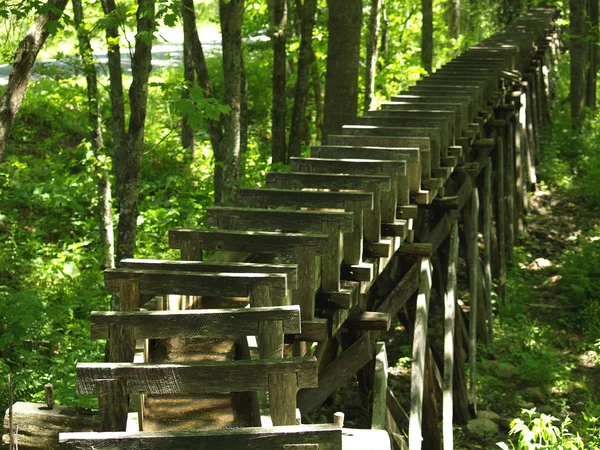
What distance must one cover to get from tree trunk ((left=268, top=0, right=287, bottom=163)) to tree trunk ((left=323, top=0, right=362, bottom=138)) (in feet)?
11.0

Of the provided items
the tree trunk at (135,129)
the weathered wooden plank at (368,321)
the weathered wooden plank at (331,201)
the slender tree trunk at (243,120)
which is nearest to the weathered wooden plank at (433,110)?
the tree trunk at (135,129)

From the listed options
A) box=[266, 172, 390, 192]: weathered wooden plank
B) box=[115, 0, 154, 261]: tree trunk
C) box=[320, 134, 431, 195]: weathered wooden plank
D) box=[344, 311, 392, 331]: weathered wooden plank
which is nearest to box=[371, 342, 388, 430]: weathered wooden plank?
box=[344, 311, 392, 331]: weathered wooden plank

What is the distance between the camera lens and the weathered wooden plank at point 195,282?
12.6 ft

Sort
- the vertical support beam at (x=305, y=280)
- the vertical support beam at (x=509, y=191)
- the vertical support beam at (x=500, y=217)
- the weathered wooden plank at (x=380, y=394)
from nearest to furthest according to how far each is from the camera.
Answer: the vertical support beam at (x=305, y=280) < the weathered wooden plank at (x=380, y=394) < the vertical support beam at (x=500, y=217) < the vertical support beam at (x=509, y=191)

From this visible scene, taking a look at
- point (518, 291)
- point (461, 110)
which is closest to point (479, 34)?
point (518, 291)

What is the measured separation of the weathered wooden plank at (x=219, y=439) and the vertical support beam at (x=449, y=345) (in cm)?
405

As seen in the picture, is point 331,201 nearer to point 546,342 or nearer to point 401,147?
point 401,147

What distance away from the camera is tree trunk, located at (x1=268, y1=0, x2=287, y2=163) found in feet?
43.6

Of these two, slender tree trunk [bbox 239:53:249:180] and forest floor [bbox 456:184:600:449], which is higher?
slender tree trunk [bbox 239:53:249:180]

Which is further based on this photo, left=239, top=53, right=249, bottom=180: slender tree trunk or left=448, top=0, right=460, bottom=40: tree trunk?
left=448, top=0, right=460, bottom=40: tree trunk

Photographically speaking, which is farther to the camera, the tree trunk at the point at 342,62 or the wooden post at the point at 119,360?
the tree trunk at the point at 342,62

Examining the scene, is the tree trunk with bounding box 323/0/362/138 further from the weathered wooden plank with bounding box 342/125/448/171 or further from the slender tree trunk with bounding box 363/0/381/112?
the slender tree trunk with bounding box 363/0/381/112

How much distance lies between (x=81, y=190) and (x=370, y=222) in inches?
297

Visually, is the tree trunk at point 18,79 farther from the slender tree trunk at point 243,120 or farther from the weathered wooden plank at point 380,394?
the slender tree trunk at point 243,120
